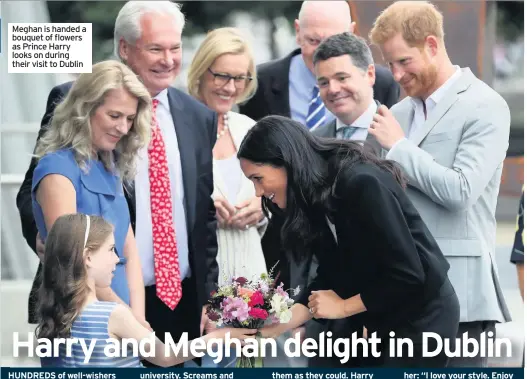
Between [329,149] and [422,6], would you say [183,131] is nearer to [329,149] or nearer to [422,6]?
[329,149]

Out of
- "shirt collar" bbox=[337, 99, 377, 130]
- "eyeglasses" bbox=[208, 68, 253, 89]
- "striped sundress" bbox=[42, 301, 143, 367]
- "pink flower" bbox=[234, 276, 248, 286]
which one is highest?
"eyeglasses" bbox=[208, 68, 253, 89]

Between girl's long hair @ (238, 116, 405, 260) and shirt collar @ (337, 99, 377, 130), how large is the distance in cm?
46

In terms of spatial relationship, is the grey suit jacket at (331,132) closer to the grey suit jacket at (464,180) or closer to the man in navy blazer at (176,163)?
the grey suit jacket at (464,180)

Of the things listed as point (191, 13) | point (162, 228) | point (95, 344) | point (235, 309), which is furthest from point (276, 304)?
point (191, 13)

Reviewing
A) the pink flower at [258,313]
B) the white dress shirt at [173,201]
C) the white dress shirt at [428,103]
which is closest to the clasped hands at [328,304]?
the pink flower at [258,313]

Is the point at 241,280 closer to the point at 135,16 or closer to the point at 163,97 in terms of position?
the point at 163,97

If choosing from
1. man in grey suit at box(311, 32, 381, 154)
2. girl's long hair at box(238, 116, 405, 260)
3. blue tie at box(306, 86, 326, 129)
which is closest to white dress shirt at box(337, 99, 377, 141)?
man in grey suit at box(311, 32, 381, 154)

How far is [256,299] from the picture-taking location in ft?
19.2

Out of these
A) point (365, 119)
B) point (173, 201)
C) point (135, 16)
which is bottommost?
point (173, 201)

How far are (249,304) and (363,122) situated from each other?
1.15 m

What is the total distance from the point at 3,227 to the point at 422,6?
3032 mm

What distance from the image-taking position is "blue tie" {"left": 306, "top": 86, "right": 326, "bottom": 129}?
6.38m

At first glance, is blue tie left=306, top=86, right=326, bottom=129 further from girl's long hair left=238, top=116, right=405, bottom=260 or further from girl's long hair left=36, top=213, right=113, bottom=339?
girl's long hair left=36, top=213, right=113, bottom=339

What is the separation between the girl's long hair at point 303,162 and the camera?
5633 millimetres
